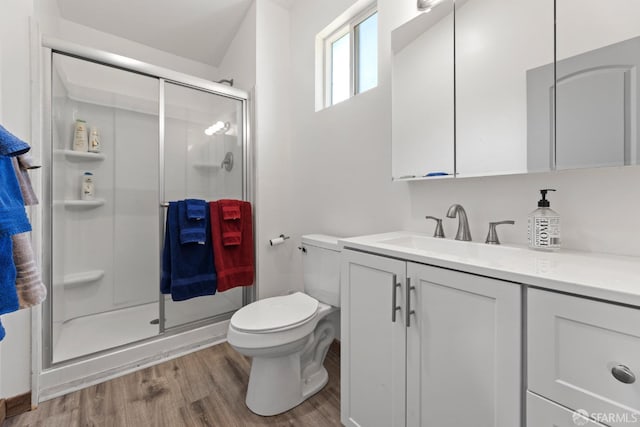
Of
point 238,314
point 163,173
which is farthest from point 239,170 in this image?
point 238,314

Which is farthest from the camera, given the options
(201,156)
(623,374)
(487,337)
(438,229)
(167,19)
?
(167,19)

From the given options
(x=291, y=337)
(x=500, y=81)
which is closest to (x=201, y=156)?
(x=291, y=337)

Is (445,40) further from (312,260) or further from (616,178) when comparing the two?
(312,260)

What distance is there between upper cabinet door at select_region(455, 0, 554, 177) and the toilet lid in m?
1.01

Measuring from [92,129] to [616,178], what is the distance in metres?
2.94

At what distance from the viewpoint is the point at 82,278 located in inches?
85.0

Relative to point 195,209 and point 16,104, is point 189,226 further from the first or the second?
point 16,104

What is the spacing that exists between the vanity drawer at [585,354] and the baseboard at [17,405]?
6.92 ft

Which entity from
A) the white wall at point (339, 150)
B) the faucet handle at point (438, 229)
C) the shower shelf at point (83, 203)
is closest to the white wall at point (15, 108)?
the shower shelf at point (83, 203)

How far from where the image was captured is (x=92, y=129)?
2.11m

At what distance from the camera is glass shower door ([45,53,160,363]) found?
1.79 metres

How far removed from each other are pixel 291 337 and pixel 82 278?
6.15 feet

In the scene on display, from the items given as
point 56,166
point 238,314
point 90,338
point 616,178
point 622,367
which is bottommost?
point 90,338

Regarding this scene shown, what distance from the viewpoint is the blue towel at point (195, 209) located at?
74.6 inches
